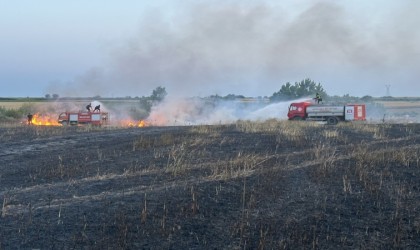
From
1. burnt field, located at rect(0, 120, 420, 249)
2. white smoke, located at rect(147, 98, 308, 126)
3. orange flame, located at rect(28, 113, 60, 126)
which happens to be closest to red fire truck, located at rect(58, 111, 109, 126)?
orange flame, located at rect(28, 113, 60, 126)

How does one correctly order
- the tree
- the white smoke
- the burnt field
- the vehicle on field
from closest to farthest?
1. the burnt field
2. the vehicle on field
3. the white smoke
4. the tree

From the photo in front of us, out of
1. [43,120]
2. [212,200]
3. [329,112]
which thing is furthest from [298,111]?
[212,200]

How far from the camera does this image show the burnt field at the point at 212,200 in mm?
7824

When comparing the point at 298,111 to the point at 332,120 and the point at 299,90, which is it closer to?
the point at 332,120

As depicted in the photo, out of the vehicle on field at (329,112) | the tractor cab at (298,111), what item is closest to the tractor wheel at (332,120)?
the vehicle on field at (329,112)

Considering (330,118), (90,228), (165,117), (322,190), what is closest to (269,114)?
(165,117)

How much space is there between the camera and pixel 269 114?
61.3 m

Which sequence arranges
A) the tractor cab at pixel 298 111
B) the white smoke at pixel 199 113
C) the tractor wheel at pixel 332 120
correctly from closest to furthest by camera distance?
1. the tractor wheel at pixel 332 120
2. the tractor cab at pixel 298 111
3. the white smoke at pixel 199 113

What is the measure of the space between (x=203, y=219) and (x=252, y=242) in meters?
1.50

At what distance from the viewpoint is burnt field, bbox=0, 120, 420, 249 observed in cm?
782

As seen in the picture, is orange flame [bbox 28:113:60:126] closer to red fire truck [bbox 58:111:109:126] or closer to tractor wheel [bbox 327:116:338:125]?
red fire truck [bbox 58:111:109:126]

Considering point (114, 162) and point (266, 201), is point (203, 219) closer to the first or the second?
point (266, 201)

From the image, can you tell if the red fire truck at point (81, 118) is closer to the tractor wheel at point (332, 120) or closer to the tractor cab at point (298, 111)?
the tractor cab at point (298, 111)

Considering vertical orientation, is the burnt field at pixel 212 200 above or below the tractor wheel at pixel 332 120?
below
